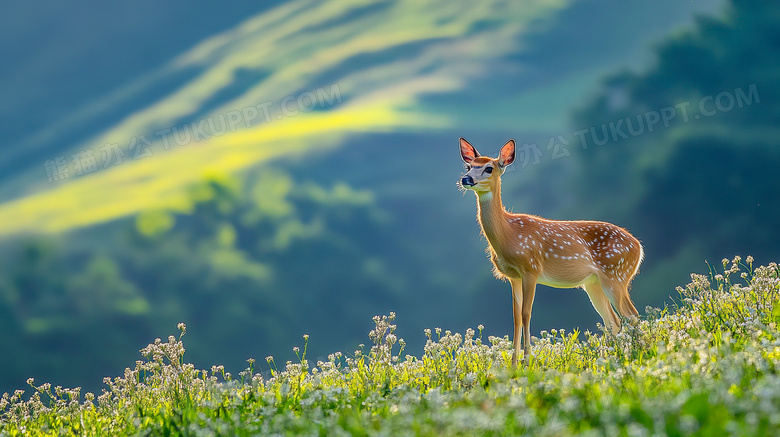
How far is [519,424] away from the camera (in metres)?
4.34

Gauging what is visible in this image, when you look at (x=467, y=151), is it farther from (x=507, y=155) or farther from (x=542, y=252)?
(x=542, y=252)

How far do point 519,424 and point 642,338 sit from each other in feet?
13.5

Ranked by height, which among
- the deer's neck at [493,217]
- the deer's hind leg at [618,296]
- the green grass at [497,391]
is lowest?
the green grass at [497,391]

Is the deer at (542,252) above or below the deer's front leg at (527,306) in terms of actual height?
above

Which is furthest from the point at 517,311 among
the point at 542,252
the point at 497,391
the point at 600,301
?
the point at 497,391

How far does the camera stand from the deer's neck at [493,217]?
8844 millimetres

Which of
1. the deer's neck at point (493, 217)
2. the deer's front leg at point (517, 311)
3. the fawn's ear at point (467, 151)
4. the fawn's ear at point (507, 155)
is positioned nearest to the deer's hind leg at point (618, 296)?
the deer's front leg at point (517, 311)

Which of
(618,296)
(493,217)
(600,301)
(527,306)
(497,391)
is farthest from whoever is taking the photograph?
(600,301)

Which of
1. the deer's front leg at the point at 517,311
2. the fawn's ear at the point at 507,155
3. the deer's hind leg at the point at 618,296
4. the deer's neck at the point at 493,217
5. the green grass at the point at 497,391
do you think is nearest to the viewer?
the green grass at the point at 497,391

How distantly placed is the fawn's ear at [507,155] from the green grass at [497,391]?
210cm

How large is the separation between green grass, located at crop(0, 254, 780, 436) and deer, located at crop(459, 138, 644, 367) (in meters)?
0.74

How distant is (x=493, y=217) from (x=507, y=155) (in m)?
0.76

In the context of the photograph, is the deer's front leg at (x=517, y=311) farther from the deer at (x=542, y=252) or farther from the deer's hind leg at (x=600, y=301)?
the deer's hind leg at (x=600, y=301)

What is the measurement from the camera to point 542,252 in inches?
358
